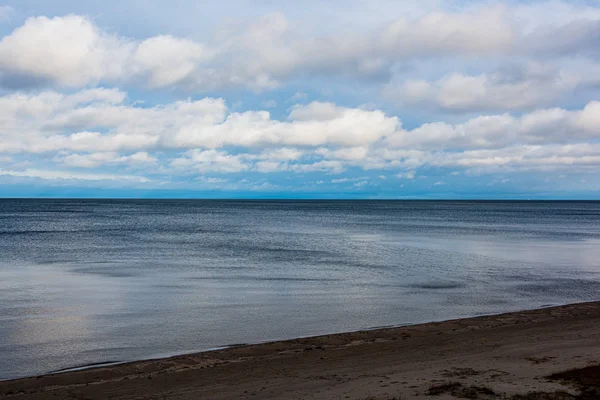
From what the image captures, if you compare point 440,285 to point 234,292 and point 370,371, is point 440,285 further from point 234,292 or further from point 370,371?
point 370,371

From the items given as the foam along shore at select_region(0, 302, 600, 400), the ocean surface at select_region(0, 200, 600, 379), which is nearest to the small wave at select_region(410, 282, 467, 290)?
the ocean surface at select_region(0, 200, 600, 379)

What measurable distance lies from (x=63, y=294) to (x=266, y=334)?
1068 centimetres

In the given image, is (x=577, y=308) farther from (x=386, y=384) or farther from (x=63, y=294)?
(x=63, y=294)

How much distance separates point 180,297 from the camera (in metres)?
22.0

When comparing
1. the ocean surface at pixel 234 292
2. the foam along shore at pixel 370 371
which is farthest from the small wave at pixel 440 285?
the foam along shore at pixel 370 371

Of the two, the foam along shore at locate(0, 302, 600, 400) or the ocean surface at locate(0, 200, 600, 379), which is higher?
the foam along shore at locate(0, 302, 600, 400)

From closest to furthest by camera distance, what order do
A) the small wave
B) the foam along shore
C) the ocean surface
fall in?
the foam along shore → the ocean surface → the small wave

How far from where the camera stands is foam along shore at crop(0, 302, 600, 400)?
10.0 metres

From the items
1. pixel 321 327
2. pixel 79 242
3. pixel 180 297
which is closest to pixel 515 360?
pixel 321 327

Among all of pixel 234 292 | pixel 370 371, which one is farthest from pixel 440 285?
pixel 370 371

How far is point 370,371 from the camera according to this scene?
Result: 1168 centimetres

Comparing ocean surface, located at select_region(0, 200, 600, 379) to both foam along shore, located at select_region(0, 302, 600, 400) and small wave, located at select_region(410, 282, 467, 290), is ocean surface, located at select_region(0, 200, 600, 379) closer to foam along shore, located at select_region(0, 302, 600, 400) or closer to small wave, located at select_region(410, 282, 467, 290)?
small wave, located at select_region(410, 282, 467, 290)

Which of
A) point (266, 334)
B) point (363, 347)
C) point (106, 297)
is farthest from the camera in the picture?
point (106, 297)

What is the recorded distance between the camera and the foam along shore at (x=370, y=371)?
10.0 m
